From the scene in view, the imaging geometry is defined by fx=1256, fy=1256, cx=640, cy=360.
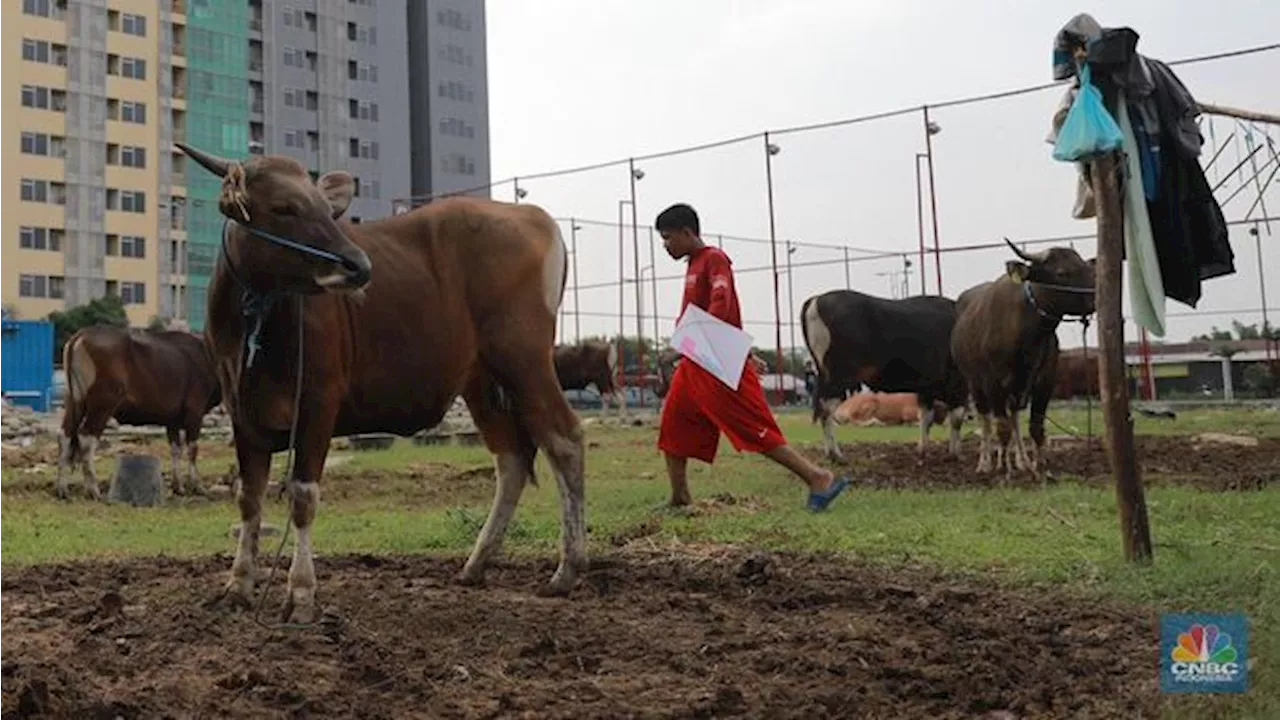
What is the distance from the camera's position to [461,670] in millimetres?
3971

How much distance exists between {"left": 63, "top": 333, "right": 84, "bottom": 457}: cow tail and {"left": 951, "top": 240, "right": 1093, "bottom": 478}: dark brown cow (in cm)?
879

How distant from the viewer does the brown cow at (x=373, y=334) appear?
4.86 metres

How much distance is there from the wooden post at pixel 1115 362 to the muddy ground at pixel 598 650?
0.75m

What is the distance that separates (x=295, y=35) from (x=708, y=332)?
235 ft

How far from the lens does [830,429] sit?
13.0 meters

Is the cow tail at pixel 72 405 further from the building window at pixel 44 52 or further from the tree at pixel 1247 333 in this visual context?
the building window at pixel 44 52

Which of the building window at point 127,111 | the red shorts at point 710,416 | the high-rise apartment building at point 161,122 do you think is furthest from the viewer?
the building window at point 127,111

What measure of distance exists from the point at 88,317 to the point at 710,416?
2087 inches

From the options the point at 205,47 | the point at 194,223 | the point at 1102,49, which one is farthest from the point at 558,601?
the point at 205,47

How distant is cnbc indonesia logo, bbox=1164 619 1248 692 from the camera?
361 cm

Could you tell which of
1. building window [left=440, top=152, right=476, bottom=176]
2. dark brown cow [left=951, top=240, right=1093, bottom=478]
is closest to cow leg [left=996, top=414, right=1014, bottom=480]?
dark brown cow [left=951, top=240, right=1093, bottom=478]

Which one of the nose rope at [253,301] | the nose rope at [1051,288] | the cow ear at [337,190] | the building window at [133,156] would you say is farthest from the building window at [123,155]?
the nose rope at [253,301]

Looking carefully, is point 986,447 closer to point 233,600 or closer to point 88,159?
point 233,600

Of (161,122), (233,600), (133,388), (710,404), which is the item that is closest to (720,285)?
(710,404)
